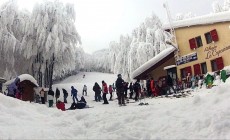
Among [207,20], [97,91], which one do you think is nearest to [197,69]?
[207,20]

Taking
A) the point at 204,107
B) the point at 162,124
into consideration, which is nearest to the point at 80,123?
the point at 162,124

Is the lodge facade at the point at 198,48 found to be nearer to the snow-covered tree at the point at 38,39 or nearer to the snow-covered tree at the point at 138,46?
the snow-covered tree at the point at 138,46

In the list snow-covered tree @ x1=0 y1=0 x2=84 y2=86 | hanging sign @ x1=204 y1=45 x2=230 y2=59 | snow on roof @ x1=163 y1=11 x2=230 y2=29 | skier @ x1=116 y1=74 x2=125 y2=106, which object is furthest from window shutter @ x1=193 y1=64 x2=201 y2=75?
skier @ x1=116 y1=74 x2=125 y2=106

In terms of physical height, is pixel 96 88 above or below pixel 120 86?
above

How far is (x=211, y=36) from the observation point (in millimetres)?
26719

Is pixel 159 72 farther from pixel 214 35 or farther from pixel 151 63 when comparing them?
pixel 214 35

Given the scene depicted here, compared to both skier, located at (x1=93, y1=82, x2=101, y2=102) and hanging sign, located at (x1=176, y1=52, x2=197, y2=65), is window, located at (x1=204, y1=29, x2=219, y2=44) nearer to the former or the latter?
hanging sign, located at (x1=176, y1=52, x2=197, y2=65)

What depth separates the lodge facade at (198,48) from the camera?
25.8 meters

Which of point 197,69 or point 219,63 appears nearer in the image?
point 219,63

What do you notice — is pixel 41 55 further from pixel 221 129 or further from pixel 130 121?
pixel 221 129

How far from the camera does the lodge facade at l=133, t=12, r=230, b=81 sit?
2578 cm

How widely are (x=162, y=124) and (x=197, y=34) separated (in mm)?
21240

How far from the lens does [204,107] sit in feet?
29.3

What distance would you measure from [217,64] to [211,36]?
2325 mm
